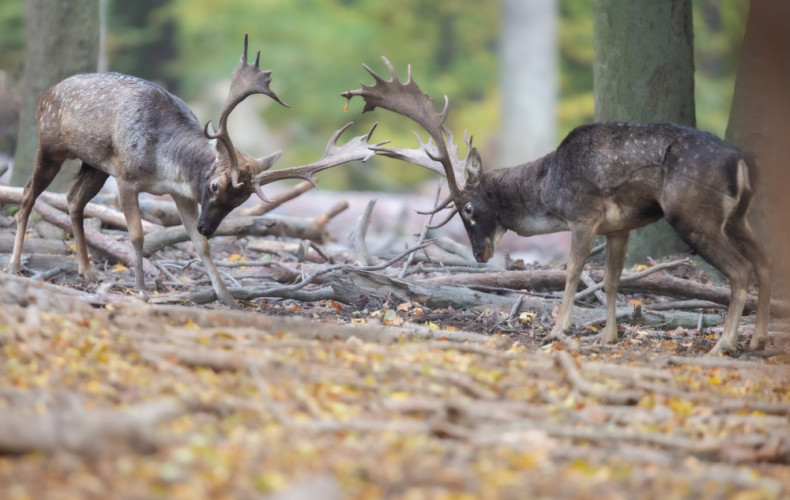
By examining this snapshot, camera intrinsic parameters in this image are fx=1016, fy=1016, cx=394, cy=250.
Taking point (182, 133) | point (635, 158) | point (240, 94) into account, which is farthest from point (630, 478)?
point (182, 133)

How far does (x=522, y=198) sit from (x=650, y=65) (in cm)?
276

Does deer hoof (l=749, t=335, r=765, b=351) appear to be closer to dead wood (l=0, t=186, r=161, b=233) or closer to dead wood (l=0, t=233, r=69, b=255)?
dead wood (l=0, t=186, r=161, b=233)

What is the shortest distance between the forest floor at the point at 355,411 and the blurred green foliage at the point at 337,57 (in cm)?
2125

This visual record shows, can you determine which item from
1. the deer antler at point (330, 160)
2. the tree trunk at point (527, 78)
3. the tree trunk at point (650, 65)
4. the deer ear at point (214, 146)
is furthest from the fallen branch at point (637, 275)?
the tree trunk at point (527, 78)

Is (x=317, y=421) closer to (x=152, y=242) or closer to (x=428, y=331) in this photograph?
(x=428, y=331)

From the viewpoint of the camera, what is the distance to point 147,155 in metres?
9.41

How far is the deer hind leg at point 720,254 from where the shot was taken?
302 inches

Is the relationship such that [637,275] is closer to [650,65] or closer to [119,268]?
[650,65]

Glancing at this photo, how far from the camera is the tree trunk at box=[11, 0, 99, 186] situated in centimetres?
1259

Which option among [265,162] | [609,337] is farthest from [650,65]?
[265,162]

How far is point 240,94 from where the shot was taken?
8.66 metres

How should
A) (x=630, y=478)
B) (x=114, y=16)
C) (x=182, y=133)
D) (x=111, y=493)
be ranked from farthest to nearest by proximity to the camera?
1. (x=114, y=16)
2. (x=182, y=133)
3. (x=630, y=478)
4. (x=111, y=493)

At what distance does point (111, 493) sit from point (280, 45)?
86.6 ft

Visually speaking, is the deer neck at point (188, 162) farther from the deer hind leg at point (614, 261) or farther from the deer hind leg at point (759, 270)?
the deer hind leg at point (759, 270)
